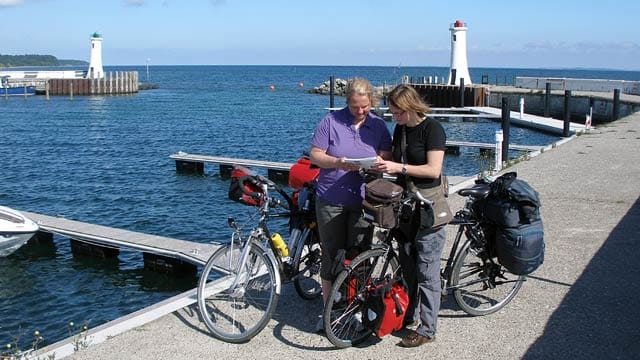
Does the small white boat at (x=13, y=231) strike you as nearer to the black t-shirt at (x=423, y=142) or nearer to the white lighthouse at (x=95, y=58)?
the black t-shirt at (x=423, y=142)

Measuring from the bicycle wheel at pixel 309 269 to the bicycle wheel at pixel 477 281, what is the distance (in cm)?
117

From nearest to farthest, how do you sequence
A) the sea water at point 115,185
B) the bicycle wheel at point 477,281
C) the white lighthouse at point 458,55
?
1. the bicycle wheel at point 477,281
2. the sea water at point 115,185
3. the white lighthouse at point 458,55

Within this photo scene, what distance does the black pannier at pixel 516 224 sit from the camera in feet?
16.5

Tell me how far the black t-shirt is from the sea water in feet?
21.8

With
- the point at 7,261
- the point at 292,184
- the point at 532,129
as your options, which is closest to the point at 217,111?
the point at 532,129

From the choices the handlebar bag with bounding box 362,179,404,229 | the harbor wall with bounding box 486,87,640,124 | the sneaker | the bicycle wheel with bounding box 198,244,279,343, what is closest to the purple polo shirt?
the handlebar bag with bounding box 362,179,404,229

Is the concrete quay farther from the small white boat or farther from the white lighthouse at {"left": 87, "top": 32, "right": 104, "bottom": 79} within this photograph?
the white lighthouse at {"left": 87, "top": 32, "right": 104, "bottom": 79}

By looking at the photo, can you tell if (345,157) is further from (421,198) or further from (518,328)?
(518,328)

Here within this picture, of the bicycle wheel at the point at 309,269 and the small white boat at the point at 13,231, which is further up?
the bicycle wheel at the point at 309,269

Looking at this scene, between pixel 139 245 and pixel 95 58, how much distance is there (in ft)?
235

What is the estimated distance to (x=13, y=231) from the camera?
42.1 feet

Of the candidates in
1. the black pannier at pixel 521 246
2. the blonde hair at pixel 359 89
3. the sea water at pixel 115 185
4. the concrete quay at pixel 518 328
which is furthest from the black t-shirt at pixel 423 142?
the sea water at pixel 115 185

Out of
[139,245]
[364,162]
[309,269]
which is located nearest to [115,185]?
[139,245]

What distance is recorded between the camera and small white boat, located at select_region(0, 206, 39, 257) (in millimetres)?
12844
